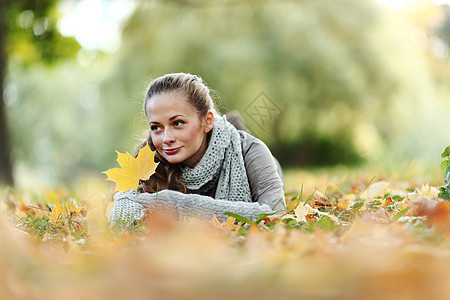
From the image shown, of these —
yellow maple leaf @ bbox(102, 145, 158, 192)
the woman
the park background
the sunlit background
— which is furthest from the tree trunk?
yellow maple leaf @ bbox(102, 145, 158, 192)

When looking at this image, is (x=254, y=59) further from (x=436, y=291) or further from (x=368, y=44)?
(x=436, y=291)

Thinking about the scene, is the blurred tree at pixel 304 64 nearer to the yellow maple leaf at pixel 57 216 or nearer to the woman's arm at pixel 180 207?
the yellow maple leaf at pixel 57 216

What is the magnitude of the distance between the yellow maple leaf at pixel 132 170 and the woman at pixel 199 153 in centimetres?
7

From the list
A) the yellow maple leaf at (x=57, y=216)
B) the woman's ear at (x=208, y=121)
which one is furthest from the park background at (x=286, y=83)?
the woman's ear at (x=208, y=121)

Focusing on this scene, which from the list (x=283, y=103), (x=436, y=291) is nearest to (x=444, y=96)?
(x=283, y=103)

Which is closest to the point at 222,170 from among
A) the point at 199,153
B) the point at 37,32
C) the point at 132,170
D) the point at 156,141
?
the point at 199,153

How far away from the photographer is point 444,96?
1101 cm

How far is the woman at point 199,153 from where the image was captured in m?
2.12

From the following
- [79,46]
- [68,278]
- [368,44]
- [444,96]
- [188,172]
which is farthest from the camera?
[444,96]

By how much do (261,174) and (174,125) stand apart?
1.61 feet

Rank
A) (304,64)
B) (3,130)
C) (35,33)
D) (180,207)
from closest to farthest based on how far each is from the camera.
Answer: (180,207) < (3,130) < (35,33) < (304,64)

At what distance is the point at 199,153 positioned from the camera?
2297 millimetres

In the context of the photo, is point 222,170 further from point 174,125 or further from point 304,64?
point 304,64

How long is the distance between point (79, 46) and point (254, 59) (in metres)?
3.78
